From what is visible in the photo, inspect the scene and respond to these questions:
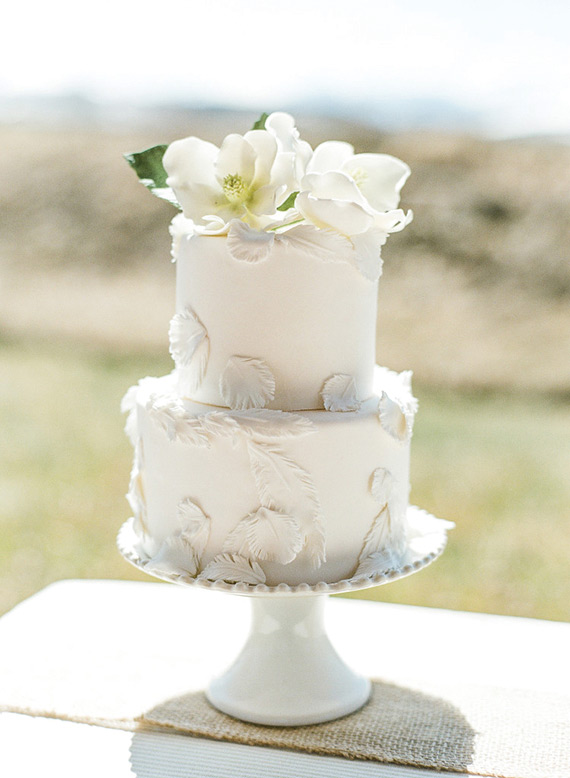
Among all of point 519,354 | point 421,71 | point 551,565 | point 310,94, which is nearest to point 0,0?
point 310,94

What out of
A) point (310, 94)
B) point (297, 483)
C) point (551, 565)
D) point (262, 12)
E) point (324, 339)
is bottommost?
point (551, 565)

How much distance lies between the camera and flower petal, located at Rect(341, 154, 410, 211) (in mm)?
1220

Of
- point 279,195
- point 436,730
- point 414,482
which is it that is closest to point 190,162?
point 279,195

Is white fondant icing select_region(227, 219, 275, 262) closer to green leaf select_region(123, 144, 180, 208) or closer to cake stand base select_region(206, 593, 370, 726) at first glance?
green leaf select_region(123, 144, 180, 208)

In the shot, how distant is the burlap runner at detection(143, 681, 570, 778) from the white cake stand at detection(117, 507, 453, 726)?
17 mm

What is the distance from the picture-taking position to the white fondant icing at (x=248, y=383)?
116 cm

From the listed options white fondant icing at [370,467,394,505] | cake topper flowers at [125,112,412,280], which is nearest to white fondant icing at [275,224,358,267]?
cake topper flowers at [125,112,412,280]

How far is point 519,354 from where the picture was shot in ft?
10.9

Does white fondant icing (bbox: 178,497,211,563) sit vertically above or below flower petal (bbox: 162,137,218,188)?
below

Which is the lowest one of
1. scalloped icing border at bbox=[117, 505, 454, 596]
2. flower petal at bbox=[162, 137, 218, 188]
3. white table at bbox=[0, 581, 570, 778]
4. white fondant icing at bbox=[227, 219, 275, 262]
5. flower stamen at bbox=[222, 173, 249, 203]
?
white table at bbox=[0, 581, 570, 778]

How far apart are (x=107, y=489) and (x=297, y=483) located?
7.31 ft

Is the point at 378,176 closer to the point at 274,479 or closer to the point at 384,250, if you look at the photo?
the point at 274,479

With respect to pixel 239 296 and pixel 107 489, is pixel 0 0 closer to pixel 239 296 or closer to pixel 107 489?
pixel 107 489

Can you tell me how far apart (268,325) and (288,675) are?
514 mm
